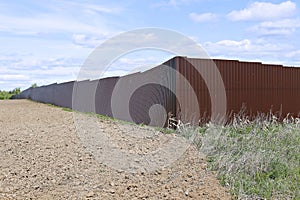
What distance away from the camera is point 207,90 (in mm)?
11047

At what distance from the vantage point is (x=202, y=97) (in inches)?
428

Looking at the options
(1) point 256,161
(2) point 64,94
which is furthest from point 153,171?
(2) point 64,94

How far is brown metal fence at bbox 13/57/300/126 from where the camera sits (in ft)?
34.0

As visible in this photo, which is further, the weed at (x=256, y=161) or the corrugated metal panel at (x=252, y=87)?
the corrugated metal panel at (x=252, y=87)

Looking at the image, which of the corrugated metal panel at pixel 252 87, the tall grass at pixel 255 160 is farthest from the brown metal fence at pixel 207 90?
the tall grass at pixel 255 160

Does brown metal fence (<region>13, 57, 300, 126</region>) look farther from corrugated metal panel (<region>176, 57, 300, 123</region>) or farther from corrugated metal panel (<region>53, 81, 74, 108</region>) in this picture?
corrugated metal panel (<region>53, 81, 74, 108</region>)

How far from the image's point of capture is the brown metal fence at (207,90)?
34.0 ft

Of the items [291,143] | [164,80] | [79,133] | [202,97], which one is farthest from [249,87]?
[79,133]

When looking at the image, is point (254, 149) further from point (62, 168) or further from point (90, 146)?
point (62, 168)

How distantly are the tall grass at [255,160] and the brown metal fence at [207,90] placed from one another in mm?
1734

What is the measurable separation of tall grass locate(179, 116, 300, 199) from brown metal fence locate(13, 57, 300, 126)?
5.69ft

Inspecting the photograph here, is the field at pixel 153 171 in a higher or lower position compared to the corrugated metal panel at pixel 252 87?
lower

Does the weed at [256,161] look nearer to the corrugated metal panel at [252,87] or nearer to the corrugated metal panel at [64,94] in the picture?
the corrugated metal panel at [252,87]

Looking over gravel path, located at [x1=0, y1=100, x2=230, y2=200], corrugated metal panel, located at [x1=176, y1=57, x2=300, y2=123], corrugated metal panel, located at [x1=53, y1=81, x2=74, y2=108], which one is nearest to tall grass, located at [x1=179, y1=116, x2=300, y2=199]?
gravel path, located at [x1=0, y1=100, x2=230, y2=200]
